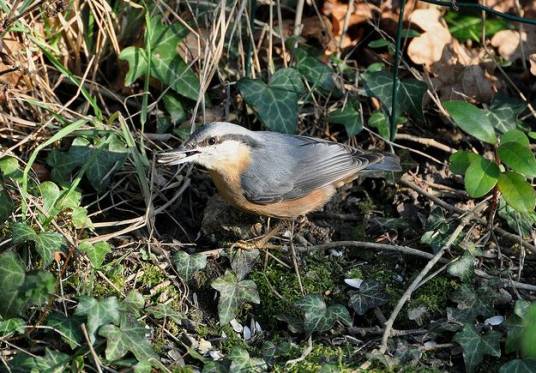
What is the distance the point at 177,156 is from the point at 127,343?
112 cm


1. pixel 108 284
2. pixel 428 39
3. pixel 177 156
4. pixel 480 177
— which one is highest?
pixel 428 39

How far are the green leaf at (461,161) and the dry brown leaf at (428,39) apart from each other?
1.29 metres

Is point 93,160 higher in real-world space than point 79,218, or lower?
higher

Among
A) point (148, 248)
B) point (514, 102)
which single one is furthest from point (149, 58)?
point (514, 102)

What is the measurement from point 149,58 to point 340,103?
49.3 inches

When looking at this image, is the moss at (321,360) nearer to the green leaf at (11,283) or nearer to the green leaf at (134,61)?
the green leaf at (11,283)

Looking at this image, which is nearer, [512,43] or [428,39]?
[428,39]

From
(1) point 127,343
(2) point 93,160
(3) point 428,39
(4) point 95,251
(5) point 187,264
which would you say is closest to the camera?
(1) point 127,343

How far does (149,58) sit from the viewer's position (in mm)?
4984

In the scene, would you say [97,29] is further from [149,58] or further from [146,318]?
[146,318]

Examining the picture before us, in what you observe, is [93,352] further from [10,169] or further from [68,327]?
[10,169]

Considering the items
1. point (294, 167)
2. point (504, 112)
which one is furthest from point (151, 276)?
point (504, 112)

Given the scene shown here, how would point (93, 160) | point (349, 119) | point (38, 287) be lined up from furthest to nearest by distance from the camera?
point (349, 119), point (93, 160), point (38, 287)

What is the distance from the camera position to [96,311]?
3.79m
